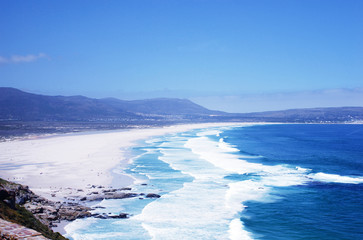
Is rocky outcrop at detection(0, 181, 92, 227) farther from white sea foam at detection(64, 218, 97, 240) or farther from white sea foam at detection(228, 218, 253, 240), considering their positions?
white sea foam at detection(228, 218, 253, 240)

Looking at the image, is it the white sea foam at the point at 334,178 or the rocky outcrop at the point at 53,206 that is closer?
the rocky outcrop at the point at 53,206

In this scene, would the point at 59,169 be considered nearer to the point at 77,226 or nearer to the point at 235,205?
the point at 77,226

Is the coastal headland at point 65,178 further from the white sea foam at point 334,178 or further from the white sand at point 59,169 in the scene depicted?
the white sea foam at point 334,178

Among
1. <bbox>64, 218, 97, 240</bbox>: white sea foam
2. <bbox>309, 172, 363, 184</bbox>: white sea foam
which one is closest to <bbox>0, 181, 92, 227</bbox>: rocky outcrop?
<bbox>64, 218, 97, 240</bbox>: white sea foam

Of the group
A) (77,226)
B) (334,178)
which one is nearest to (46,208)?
(77,226)

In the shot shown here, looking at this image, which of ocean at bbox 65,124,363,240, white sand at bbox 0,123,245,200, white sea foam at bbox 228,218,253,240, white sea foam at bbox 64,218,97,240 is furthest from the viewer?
white sand at bbox 0,123,245,200

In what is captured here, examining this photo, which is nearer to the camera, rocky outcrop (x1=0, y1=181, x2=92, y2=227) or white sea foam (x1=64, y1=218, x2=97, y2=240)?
white sea foam (x1=64, y1=218, x2=97, y2=240)

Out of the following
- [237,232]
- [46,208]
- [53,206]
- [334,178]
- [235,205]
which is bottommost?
[237,232]

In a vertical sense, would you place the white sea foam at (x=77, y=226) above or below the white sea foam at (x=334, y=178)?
below

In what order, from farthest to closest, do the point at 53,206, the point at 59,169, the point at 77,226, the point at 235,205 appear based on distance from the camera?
the point at 59,169 → the point at 235,205 → the point at 53,206 → the point at 77,226

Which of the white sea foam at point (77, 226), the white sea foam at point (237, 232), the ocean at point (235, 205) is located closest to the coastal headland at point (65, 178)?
the white sea foam at point (77, 226)

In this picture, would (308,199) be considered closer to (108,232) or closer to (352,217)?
(352,217)

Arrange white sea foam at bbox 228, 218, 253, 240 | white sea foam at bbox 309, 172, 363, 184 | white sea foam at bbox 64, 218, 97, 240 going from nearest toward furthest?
white sea foam at bbox 64, 218, 97, 240, white sea foam at bbox 228, 218, 253, 240, white sea foam at bbox 309, 172, 363, 184
